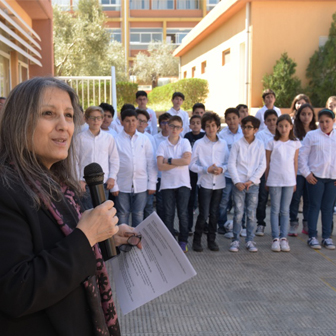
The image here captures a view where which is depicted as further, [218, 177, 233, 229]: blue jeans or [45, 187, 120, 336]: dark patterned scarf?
[218, 177, 233, 229]: blue jeans

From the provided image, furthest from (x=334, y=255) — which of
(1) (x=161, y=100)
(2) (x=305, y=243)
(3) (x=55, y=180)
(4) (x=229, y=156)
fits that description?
(1) (x=161, y=100)

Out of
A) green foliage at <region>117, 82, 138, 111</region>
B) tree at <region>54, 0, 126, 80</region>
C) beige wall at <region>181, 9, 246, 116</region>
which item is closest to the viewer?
beige wall at <region>181, 9, 246, 116</region>

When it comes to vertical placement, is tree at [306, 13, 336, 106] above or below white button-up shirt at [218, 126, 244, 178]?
above

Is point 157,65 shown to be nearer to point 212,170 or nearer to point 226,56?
point 226,56

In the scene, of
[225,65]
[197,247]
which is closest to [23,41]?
[197,247]

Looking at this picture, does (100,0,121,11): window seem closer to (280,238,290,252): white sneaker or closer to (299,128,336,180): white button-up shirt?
(299,128,336,180): white button-up shirt

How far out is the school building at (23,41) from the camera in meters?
Result: 9.24

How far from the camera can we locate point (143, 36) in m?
44.1

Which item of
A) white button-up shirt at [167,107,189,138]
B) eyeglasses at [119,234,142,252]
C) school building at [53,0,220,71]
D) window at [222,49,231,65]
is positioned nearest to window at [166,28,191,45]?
school building at [53,0,220,71]

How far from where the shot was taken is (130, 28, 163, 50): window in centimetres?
4391

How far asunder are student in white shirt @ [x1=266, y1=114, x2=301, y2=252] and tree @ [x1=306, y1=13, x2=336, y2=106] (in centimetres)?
1117

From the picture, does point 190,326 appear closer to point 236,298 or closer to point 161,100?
point 236,298

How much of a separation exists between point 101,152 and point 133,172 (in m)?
0.51

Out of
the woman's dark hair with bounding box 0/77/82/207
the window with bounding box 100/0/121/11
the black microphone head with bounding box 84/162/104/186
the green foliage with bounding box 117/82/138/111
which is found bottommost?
the black microphone head with bounding box 84/162/104/186
